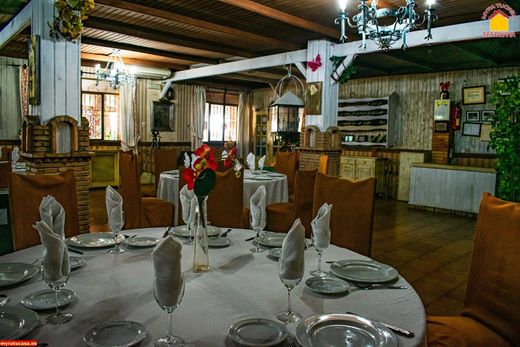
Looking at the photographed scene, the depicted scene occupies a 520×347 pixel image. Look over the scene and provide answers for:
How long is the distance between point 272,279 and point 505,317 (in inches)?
38.8

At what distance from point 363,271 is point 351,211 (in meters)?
0.81

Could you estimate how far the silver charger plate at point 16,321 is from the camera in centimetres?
109

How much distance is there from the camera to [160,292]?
109 cm

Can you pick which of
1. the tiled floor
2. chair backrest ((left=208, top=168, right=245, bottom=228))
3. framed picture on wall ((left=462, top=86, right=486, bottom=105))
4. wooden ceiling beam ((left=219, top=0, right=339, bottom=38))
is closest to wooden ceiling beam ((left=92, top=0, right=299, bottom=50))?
wooden ceiling beam ((left=219, top=0, right=339, bottom=38))

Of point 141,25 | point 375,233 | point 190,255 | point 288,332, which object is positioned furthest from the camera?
point 141,25

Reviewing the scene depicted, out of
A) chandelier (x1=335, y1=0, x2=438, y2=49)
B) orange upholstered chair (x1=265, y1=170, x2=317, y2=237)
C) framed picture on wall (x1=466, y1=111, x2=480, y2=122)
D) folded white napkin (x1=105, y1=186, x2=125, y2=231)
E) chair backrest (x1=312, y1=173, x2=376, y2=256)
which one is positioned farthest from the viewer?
framed picture on wall (x1=466, y1=111, x2=480, y2=122)

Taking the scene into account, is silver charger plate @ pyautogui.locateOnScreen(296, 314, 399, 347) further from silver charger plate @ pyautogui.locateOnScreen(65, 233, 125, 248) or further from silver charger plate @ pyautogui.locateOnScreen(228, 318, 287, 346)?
silver charger plate @ pyautogui.locateOnScreen(65, 233, 125, 248)

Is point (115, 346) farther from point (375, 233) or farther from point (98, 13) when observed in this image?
point (98, 13)

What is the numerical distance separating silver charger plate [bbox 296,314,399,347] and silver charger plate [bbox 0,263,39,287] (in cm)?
103

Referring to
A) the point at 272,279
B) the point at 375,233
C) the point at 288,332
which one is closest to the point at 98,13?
the point at 375,233

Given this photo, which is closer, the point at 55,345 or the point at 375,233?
the point at 55,345

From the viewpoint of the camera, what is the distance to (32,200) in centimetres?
235

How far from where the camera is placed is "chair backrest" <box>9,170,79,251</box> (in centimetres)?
227

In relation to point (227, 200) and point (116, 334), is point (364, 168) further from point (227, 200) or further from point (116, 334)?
point (116, 334)
